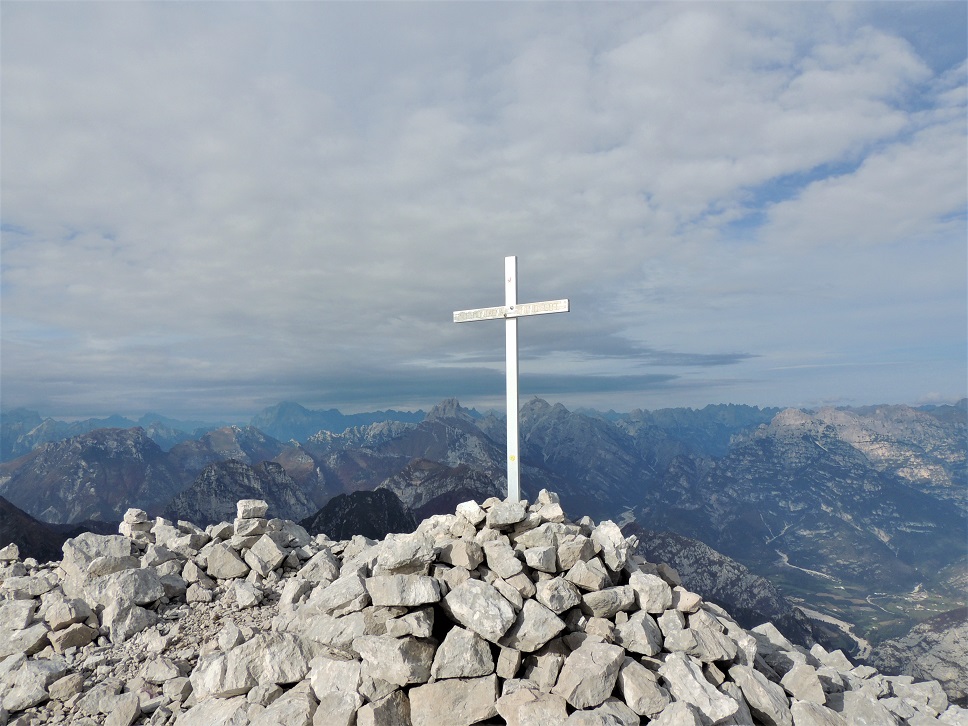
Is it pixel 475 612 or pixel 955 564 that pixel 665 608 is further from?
pixel 955 564

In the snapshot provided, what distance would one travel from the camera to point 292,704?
7.76 metres

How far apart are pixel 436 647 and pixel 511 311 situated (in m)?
7.63

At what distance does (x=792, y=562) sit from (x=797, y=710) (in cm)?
22462

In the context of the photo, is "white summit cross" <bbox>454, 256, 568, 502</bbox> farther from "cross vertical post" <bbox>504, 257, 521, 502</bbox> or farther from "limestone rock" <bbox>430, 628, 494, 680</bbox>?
"limestone rock" <bbox>430, 628, 494, 680</bbox>

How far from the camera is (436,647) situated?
27.0 feet

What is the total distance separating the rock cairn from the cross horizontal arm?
440 centimetres

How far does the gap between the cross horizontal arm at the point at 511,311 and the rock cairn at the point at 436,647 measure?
4.40m

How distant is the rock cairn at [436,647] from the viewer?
299 inches

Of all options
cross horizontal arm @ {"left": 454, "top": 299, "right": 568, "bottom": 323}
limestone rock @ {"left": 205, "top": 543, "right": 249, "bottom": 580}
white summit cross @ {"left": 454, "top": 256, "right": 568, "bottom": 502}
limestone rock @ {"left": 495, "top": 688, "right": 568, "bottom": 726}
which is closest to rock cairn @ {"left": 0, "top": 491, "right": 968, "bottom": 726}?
limestone rock @ {"left": 495, "top": 688, "right": 568, "bottom": 726}

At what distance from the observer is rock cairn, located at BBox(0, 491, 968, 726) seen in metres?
7.60

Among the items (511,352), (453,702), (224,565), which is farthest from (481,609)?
(224,565)

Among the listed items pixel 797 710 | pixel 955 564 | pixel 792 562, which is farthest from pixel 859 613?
pixel 797 710

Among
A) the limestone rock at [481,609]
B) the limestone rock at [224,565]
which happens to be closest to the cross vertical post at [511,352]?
the limestone rock at [481,609]

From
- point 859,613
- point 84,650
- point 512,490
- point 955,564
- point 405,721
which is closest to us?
point 405,721
